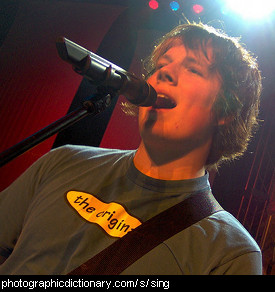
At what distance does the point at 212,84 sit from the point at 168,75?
0.70 feet

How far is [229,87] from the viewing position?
1.34 m

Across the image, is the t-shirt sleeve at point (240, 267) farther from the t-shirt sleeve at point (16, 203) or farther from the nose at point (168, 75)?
the t-shirt sleeve at point (16, 203)

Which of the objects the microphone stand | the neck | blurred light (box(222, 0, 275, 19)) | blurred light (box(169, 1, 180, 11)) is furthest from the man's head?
blurred light (box(222, 0, 275, 19))

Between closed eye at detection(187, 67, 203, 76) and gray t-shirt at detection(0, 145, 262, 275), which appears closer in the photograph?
gray t-shirt at detection(0, 145, 262, 275)

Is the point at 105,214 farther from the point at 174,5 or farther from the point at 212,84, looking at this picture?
the point at 174,5

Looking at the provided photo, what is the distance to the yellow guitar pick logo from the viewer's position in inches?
41.5

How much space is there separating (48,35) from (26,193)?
2442 millimetres

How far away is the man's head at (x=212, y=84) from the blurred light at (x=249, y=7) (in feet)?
4.20

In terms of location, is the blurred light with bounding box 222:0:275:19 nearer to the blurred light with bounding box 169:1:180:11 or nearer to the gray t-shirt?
the blurred light with bounding box 169:1:180:11

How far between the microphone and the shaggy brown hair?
51cm

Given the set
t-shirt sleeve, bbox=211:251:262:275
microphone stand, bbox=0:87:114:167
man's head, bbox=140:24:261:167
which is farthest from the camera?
man's head, bbox=140:24:261:167

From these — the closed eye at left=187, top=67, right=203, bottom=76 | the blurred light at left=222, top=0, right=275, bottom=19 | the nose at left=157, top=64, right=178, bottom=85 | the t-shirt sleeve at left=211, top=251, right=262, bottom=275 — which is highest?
the blurred light at left=222, top=0, right=275, bottom=19

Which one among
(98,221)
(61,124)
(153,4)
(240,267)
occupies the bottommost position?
(98,221)

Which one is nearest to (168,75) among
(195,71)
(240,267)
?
(195,71)
